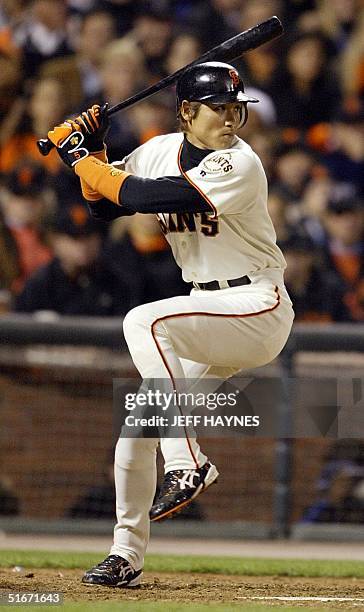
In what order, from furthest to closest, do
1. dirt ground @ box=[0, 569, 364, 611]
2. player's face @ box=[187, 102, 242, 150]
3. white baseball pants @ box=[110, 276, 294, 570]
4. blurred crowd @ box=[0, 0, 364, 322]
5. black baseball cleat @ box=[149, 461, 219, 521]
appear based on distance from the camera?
1. blurred crowd @ box=[0, 0, 364, 322]
2. dirt ground @ box=[0, 569, 364, 611]
3. player's face @ box=[187, 102, 242, 150]
4. white baseball pants @ box=[110, 276, 294, 570]
5. black baseball cleat @ box=[149, 461, 219, 521]

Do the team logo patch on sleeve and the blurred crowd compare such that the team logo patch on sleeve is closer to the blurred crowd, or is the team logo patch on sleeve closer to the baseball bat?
the baseball bat

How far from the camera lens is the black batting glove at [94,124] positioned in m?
3.87

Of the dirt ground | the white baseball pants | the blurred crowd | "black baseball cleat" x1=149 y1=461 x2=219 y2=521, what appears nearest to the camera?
"black baseball cleat" x1=149 y1=461 x2=219 y2=521

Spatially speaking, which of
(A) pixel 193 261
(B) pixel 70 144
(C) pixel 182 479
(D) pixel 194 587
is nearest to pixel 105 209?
(B) pixel 70 144

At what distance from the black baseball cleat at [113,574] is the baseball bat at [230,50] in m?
1.51

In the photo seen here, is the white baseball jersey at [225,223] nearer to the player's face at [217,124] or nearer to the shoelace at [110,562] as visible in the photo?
the player's face at [217,124]

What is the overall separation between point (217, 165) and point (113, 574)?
5.03 feet

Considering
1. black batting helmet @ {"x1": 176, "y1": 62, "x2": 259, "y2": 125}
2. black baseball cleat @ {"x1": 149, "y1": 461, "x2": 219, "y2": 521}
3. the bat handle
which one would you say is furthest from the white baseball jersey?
black baseball cleat @ {"x1": 149, "y1": 461, "x2": 219, "y2": 521}

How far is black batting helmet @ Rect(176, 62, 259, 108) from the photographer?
362 centimetres

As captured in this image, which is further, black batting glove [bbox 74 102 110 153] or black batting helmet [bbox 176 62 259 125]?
black batting glove [bbox 74 102 110 153]

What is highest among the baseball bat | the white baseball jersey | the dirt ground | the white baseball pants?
the baseball bat

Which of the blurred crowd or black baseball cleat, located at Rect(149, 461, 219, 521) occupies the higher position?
the blurred crowd

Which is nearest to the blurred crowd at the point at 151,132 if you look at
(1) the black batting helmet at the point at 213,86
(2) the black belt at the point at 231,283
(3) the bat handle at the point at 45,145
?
(3) the bat handle at the point at 45,145

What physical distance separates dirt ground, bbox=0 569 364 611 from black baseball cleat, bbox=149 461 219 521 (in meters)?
0.52
